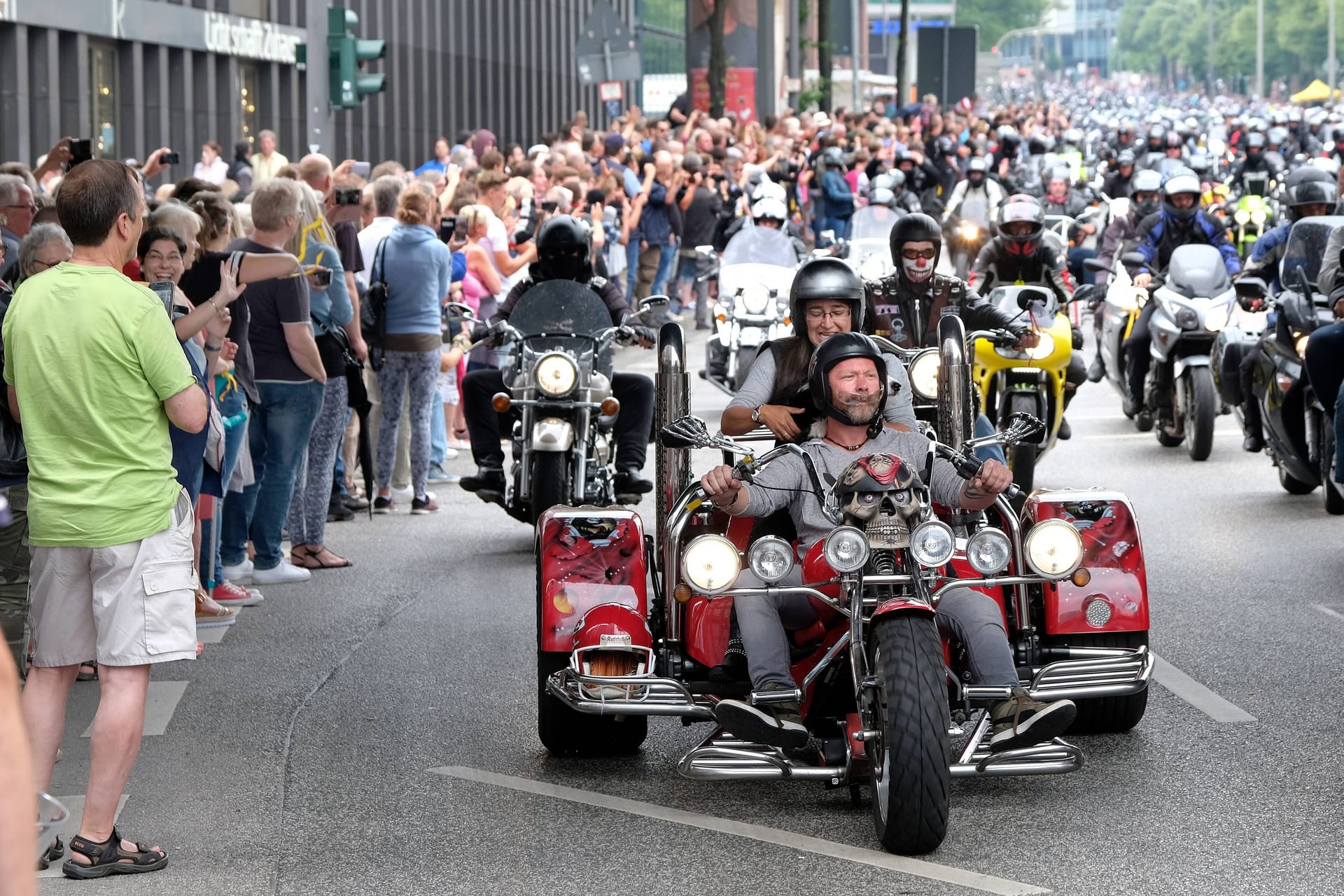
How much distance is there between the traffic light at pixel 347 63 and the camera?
71.2 ft

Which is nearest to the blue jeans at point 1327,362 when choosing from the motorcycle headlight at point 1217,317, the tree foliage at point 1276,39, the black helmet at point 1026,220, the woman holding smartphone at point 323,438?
the black helmet at point 1026,220

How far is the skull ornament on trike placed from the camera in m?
5.88

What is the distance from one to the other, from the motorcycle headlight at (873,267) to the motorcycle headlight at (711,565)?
11223 millimetres

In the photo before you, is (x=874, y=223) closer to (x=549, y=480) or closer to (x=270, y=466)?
(x=549, y=480)

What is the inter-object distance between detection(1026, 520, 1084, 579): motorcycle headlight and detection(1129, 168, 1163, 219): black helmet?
1202 centimetres

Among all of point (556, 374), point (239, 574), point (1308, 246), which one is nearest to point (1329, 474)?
point (1308, 246)

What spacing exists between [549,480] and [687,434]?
14.7 feet

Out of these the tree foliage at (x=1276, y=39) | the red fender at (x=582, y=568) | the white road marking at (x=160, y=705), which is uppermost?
the tree foliage at (x=1276, y=39)

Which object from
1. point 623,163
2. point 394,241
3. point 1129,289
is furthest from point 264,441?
point 623,163

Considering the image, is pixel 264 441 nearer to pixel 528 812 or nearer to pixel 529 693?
pixel 529 693

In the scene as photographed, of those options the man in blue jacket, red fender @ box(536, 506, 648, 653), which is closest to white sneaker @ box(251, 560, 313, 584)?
red fender @ box(536, 506, 648, 653)

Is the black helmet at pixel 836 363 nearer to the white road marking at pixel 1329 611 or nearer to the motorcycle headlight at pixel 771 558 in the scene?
the motorcycle headlight at pixel 771 558

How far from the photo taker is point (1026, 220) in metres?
13.8

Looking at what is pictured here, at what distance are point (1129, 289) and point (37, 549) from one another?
11517 mm
